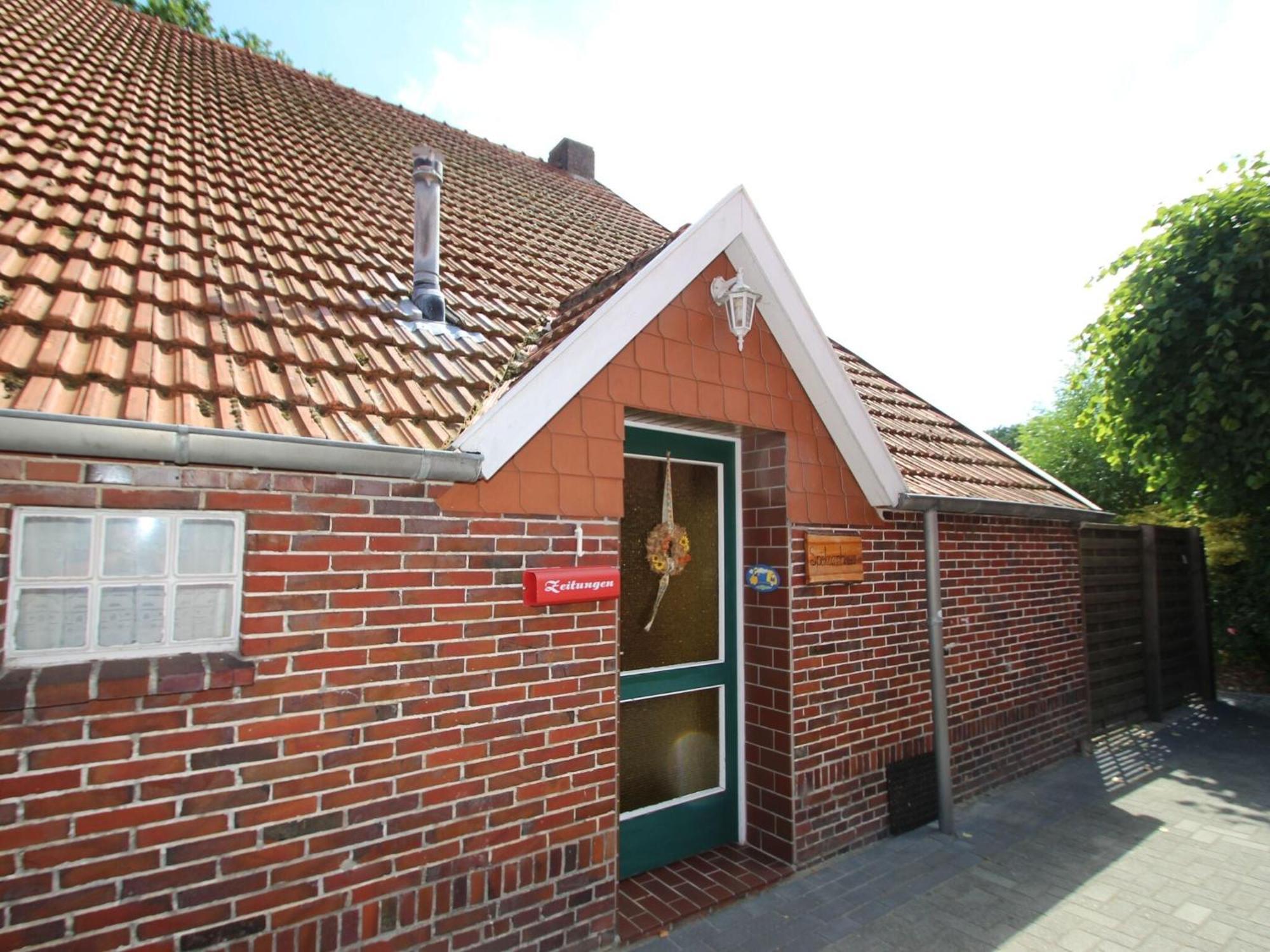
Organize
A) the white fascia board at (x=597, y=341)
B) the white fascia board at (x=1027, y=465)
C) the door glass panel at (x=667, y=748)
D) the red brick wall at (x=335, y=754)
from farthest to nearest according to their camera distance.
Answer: the white fascia board at (x=1027, y=465) → the door glass panel at (x=667, y=748) → the white fascia board at (x=597, y=341) → the red brick wall at (x=335, y=754)

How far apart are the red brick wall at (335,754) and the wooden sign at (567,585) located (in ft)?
0.23

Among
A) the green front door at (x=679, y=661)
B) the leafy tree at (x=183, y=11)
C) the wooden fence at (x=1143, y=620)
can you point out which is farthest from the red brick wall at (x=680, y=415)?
the leafy tree at (x=183, y=11)

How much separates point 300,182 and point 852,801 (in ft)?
19.9

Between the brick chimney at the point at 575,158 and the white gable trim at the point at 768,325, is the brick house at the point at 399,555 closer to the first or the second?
the white gable trim at the point at 768,325

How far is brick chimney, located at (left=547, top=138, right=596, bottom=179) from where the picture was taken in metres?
9.64

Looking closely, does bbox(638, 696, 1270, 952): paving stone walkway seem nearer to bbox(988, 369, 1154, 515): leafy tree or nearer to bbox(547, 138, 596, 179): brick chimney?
bbox(547, 138, 596, 179): brick chimney

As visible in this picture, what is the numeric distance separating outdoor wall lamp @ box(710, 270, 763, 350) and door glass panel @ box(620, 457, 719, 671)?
1.04m

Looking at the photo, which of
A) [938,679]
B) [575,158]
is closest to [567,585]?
[938,679]

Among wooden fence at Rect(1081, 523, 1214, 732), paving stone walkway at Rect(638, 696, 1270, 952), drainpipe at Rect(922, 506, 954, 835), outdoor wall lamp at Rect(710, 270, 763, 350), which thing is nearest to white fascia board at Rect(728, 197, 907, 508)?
outdoor wall lamp at Rect(710, 270, 763, 350)

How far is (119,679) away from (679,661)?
3.12 meters

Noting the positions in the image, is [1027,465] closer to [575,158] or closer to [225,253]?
[575,158]

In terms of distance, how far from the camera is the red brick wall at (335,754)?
2197 mm

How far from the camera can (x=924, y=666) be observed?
5262 mm

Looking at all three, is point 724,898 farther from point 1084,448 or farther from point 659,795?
point 1084,448
